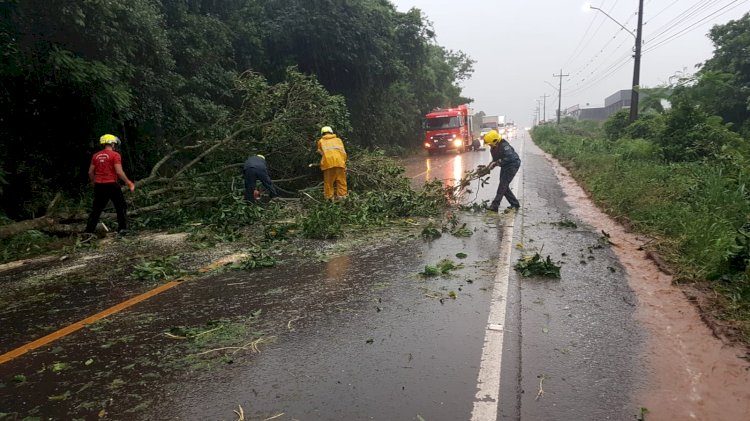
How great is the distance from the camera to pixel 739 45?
75.1 ft

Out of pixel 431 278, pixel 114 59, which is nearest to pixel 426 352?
pixel 431 278

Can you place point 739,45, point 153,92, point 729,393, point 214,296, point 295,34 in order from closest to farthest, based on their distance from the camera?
point 729,393 < point 214,296 < point 153,92 < point 295,34 < point 739,45

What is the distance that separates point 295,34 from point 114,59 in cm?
1009

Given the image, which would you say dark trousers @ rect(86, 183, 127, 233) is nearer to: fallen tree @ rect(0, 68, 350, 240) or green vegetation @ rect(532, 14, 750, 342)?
fallen tree @ rect(0, 68, 350, 240)

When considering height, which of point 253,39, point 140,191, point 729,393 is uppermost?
point 253,39

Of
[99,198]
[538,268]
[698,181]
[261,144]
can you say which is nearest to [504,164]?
[698,181]

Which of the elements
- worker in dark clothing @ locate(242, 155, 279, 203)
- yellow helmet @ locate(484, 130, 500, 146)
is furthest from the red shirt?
yellow helmet @ locate(484, 130, 500, 146)

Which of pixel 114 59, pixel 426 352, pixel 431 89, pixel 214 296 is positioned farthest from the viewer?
pixel 431 89

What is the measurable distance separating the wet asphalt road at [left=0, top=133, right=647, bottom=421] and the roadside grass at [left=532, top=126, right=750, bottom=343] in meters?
0.87

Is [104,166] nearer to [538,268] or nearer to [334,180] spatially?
[334,180]

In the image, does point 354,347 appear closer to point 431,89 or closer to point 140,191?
point 140,191

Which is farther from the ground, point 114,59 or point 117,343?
point 114,59

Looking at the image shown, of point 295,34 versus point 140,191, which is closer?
point 140,191

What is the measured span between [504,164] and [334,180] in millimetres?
3513
